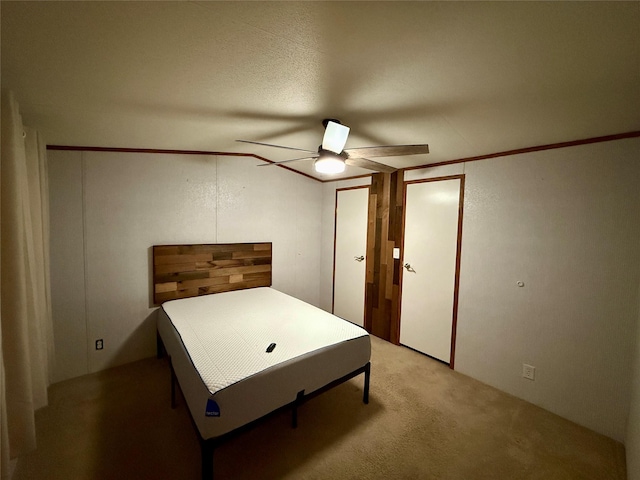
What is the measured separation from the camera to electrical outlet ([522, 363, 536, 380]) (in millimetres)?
2246

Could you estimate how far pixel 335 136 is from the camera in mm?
1835

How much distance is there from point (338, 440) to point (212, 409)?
0.98m

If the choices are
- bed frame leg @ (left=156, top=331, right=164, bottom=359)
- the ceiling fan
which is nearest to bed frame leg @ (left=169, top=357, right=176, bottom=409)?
bed frame leg @ (left=156, top=331, right=164, bottom=359)

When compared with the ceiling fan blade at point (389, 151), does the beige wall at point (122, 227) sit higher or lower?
lower

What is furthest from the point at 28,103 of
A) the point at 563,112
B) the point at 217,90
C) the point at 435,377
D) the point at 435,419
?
the point at 435,377

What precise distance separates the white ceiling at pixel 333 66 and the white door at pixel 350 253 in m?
1.69

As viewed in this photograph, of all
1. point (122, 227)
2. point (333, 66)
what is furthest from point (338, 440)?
point (122, 227)

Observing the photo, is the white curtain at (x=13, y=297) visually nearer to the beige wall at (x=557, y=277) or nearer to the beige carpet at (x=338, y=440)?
the beige carpet at (x=338, y=440)

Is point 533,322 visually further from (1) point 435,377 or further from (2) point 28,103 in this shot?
(2) point 28,103

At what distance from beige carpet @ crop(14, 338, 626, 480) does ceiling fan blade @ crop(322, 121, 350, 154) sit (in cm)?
192

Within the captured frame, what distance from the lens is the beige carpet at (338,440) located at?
1.62m

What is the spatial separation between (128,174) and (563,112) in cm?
360

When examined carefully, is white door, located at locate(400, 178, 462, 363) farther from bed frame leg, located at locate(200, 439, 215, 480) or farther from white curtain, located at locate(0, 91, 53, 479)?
white curtain, located at locate(0, 91, 53, 479)

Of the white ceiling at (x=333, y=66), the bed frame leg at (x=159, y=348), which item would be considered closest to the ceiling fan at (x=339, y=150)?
the white ceiling at (x=333, y=66)
